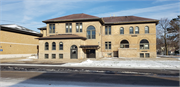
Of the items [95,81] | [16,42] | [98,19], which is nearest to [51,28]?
[16,42]

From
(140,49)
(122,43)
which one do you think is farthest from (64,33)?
(140,49)

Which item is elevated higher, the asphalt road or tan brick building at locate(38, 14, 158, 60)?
tan brick building at locate(38, 14, 158, 60)

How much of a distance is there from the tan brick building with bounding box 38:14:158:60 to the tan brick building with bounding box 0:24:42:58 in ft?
30.7

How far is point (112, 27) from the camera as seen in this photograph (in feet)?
122

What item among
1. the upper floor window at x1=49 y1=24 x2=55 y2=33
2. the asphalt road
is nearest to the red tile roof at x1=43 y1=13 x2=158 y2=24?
the upper floor window at x1=49 y1=24 x2=55 y2=33

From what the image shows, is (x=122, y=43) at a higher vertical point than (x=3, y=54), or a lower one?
higher

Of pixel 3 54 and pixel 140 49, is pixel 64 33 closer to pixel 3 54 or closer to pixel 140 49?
pixel 3 54

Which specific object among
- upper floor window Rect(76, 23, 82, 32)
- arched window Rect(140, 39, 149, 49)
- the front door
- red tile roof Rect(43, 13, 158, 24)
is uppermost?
red tile roof Rect(43, 13, 158, 24)

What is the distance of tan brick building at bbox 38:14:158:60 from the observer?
29969mm

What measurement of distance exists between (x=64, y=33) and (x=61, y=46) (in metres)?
4.42

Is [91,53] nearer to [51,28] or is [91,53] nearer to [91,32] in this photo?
[91,32]

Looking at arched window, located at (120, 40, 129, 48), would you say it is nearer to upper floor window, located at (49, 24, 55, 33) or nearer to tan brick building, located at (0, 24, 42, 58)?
upper floor window, located at (49, 24, 55, 33)

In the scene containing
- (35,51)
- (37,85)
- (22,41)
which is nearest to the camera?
(37,85)

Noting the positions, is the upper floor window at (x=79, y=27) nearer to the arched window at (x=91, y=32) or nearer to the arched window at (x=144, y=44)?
the arched window at (x=91, y=32)
